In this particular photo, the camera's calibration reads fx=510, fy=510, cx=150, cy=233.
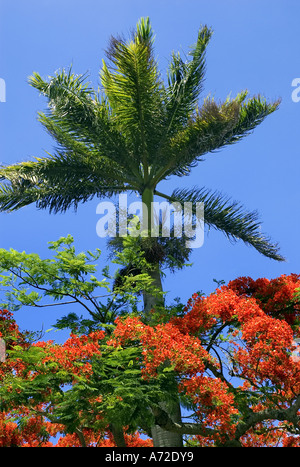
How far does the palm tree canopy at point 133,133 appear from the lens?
16.6 metres

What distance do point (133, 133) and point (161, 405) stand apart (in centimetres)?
892

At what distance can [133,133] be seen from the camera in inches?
683

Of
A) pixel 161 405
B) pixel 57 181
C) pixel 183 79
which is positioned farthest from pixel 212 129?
pixel 161 405

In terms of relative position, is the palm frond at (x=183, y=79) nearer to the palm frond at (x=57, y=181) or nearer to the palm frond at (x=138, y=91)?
the palm frond at (x=138, y=91)

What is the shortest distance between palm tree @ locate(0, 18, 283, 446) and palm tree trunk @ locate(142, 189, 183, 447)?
8 centimetres

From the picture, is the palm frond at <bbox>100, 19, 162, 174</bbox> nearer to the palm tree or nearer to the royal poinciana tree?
the palm tree

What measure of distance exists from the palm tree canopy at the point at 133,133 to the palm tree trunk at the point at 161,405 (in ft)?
3.30

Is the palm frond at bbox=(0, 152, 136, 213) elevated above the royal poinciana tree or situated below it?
above

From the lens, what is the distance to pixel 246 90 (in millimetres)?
19203

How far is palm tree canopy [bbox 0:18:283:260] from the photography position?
16.6 m

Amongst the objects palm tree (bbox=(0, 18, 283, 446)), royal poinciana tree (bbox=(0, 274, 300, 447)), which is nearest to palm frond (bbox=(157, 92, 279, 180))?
palm tree (bbox=(0, 18, 283, 446))

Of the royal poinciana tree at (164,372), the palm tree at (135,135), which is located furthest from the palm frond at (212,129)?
the royal poinciana tree at (164,372)
